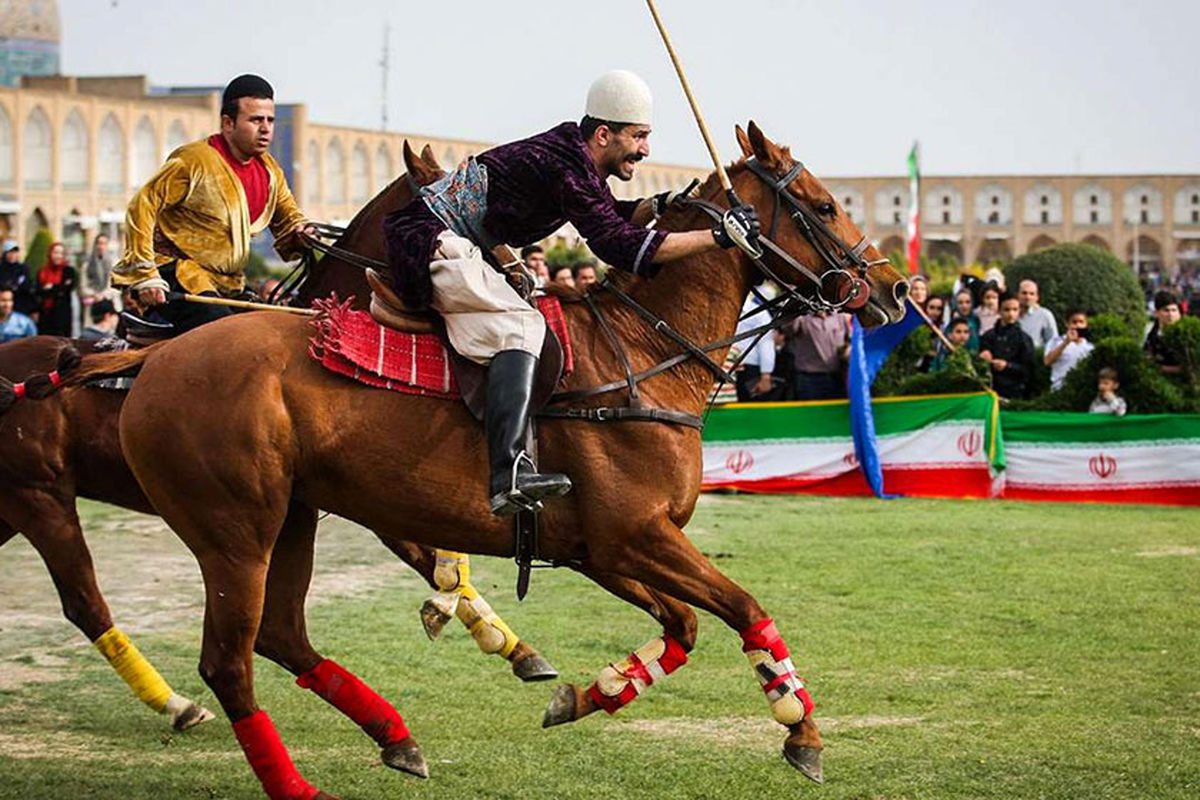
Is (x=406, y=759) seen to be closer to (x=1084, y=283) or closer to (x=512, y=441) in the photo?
(x=512, y=441)

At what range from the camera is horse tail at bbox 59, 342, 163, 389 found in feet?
24.1

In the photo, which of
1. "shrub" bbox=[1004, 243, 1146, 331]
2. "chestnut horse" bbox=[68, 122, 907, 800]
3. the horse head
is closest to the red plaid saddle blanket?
"chestnut horse" bbox=[68, 122, 907, 800]

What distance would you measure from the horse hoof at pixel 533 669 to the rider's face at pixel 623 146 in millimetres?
2598

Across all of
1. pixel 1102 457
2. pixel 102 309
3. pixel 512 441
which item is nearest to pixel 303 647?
pixel 512 441

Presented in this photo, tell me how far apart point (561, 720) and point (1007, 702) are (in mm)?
2322

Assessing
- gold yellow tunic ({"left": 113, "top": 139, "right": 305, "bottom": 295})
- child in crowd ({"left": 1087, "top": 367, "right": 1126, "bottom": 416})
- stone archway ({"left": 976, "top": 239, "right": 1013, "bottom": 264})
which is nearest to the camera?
gold yellow tunic ({"left": 113, "top": 139, "right": 305, "bottom": 295})

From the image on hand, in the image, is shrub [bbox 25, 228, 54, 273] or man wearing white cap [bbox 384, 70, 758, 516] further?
shrub [bbox 25, 228, 54, 273]

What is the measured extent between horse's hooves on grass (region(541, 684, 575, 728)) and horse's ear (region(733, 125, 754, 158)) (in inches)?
93.0

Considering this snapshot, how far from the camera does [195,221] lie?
868 cm

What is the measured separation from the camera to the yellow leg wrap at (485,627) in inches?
Answer: 344

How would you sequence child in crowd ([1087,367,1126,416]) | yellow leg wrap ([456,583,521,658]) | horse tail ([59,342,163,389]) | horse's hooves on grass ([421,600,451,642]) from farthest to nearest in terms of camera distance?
child in crowd ([1087,367,1126,416]), horse's hooves on grass ([421,600,451,642]), yellow leg wrap ([456,583,521,658]), horse tail ([59,342,163,389])

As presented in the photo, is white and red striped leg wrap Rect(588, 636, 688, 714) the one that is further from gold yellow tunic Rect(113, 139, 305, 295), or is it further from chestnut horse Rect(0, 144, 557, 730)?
gold yellow tunic Rect(113, 139, 305, 295)

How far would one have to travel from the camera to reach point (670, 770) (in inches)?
281

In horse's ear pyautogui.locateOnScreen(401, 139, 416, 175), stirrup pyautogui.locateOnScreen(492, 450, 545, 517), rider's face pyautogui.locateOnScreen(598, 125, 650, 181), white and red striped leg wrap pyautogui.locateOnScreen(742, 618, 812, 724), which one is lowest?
white and red striped leg wrap pyautogui.locateOnScreen(742, 618, 812, 724)
